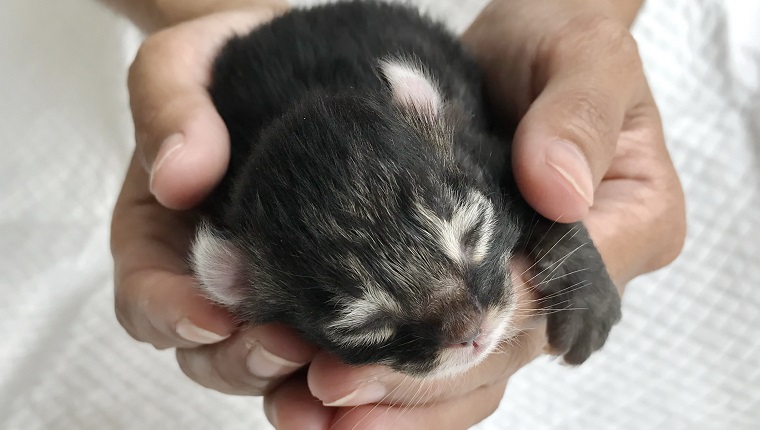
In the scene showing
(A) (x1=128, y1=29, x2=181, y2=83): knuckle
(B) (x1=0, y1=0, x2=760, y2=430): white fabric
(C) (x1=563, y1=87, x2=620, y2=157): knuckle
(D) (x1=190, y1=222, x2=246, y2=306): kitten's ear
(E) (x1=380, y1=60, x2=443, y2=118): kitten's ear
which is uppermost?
(E) (x1=380, y1=60, x2=443, y2=118): kitten's ear

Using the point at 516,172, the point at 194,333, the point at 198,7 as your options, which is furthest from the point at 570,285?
the point at 198,7

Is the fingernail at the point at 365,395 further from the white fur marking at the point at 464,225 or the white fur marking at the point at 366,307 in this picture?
the white fur marking at the point at 464,225

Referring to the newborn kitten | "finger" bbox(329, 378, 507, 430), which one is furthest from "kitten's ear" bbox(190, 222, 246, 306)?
"finger" bbox(329, 378, 507, 430)

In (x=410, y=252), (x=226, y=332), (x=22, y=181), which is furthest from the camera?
(x=22, y=181)

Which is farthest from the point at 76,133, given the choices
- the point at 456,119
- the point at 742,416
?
the point at 742,416

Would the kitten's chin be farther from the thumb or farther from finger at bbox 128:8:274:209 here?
finger at bbox 128:8:274:209

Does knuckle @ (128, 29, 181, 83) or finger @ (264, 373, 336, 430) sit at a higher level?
knuckle @ (128, 29, 181, 83)

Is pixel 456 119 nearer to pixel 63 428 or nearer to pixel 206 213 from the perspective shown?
pixel 206 213

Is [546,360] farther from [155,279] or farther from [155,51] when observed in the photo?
[155,51]
